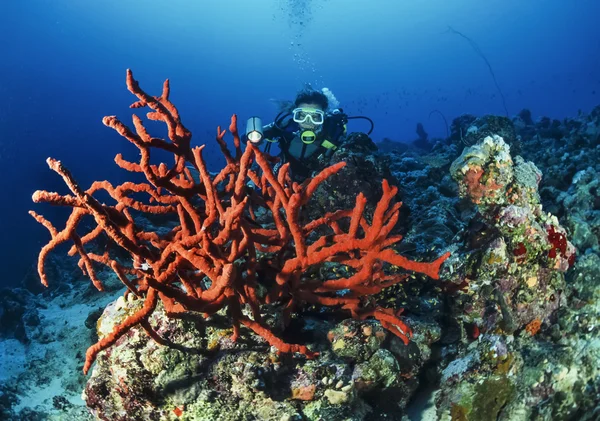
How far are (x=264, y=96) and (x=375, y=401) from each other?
154m

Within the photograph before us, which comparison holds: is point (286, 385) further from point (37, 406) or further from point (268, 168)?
point (37, 406)

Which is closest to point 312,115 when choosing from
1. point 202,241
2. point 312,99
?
point 312,99

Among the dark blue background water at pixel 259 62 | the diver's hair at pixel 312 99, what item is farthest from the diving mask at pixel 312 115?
the dark blue background water at pixel 259 62

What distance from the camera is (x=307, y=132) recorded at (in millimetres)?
6750

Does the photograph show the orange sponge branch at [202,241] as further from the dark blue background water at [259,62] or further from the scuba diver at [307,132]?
the dark blue background water at [259,62]

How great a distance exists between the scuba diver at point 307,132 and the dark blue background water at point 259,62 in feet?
120

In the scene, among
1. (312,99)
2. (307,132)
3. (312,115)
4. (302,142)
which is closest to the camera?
(307,132)

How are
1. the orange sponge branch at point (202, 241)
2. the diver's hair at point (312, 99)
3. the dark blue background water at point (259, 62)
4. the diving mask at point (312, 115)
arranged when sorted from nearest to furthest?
the orange sponge branch at point (202, 241)
the diving mask at point (312, 115)
the diver's hair at point (312, 99)
the dark blue background water at point (259, 62)

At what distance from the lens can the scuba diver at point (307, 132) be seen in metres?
6.95

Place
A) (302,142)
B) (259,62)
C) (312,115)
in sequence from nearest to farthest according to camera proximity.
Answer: (312,115)
(302,142)
(259,62)

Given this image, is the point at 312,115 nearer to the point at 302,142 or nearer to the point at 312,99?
the point at 312,99

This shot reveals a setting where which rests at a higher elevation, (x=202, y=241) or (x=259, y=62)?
(x=259, y=62)

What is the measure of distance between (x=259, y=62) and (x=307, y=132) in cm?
16483

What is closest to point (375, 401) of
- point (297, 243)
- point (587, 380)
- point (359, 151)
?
point (297, 243)
